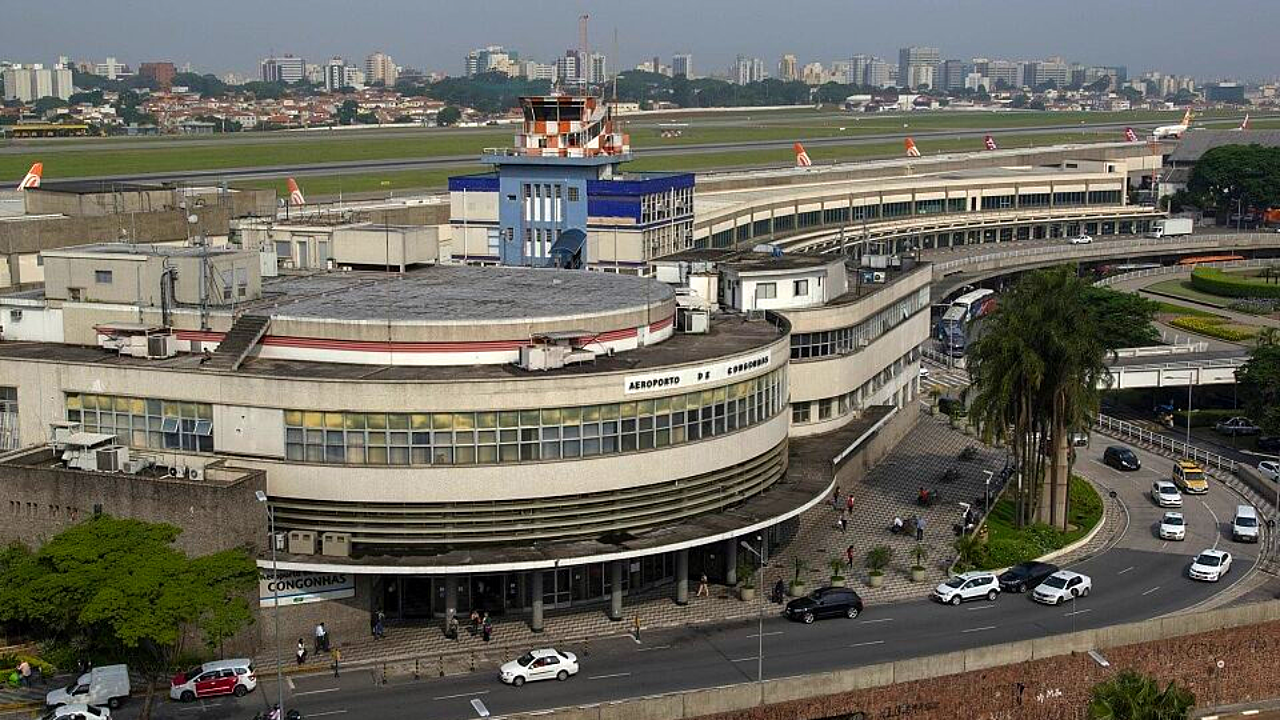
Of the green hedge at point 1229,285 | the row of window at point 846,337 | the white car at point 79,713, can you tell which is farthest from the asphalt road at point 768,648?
the green hedge at point 1229,285

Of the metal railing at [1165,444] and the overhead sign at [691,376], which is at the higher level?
the overhead sign at [691,376]

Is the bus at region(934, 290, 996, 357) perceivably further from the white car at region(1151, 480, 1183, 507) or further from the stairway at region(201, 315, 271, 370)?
the stairway at region(201, 315, 271, 370)

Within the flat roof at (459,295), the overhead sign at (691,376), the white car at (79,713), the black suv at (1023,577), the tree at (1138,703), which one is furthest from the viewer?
the flat roof at (459,295)

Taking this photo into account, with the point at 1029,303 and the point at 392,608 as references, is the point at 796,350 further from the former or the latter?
the point at 392,608

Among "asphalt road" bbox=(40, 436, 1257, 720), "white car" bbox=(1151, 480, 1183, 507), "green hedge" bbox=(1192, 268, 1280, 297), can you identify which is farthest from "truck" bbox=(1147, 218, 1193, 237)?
"asphalt road" bbox=(40, 436, 1257, 720)

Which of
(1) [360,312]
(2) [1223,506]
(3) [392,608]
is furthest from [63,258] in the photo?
(2) [1223,506]

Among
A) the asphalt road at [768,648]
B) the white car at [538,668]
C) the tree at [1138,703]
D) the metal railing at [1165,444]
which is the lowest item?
the asphalt road at [768,648]

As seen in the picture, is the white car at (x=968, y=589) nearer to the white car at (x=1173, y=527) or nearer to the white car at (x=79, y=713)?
the white car at (x=1173, y=527)

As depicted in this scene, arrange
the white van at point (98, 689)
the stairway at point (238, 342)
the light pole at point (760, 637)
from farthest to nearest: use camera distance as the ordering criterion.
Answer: the stairway at point (238, 342), the light pole at point (760, 637), the white van at point (98, 689)
